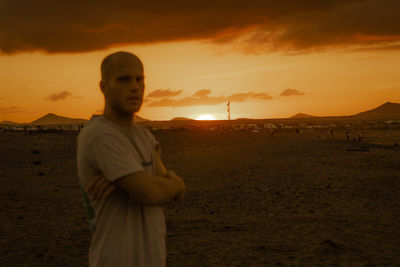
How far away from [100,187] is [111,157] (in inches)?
7.1

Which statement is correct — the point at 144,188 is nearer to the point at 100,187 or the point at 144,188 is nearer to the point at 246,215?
the point at 100,187

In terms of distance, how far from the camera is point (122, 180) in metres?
1.96

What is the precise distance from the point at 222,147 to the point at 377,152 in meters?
9.23

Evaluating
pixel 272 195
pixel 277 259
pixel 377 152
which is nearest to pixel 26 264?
pixel 277 259

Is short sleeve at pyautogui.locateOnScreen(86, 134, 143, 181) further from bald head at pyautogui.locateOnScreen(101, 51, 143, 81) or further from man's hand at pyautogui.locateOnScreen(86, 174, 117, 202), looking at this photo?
bald head at pyautogui.locateOnScreen(101, 51, 143, 81)

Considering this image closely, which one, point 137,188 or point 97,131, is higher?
point 97,131

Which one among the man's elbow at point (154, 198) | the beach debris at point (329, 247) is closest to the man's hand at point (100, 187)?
the man's elbow at point (154, 198)

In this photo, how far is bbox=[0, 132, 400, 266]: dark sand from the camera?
6.23m

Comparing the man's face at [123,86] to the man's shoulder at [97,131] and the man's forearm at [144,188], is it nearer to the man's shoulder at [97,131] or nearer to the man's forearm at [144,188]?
the man's shoulder at [97,131]

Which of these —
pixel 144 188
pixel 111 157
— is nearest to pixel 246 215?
pixel 144 188

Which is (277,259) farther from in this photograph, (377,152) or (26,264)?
(377,152)

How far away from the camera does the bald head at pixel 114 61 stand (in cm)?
211

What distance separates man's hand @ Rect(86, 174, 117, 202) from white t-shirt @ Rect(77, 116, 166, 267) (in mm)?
48

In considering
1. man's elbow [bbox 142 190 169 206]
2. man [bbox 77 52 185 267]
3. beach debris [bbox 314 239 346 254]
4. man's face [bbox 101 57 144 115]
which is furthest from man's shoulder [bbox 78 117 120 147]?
beach debris [bbox 314 239 346 254]
